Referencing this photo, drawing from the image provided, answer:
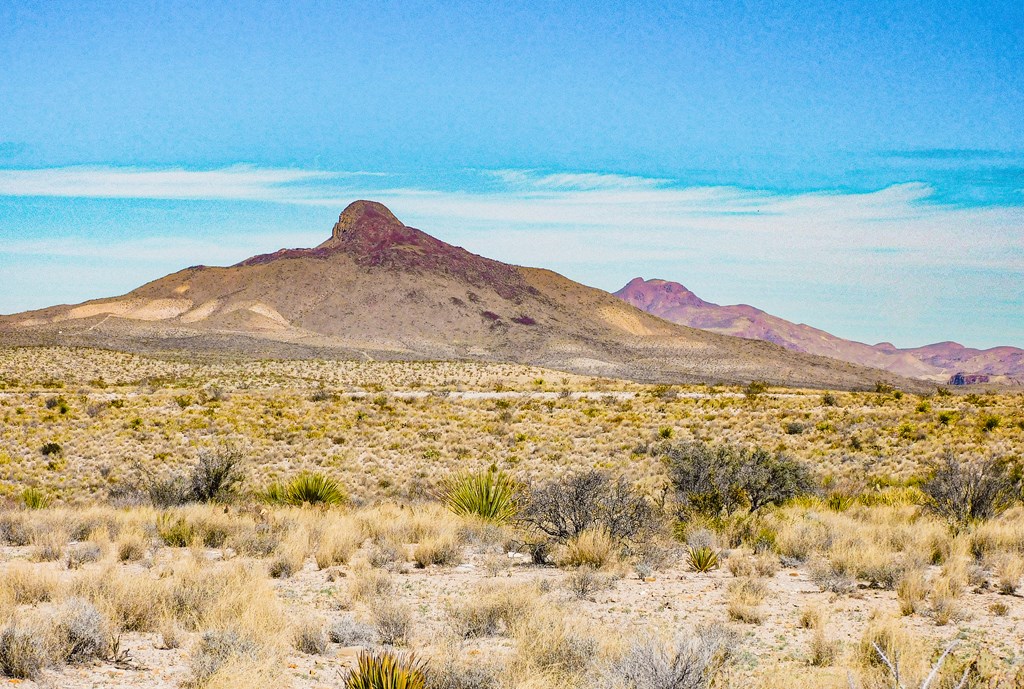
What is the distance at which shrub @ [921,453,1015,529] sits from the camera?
13875mm

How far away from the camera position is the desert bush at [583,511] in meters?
12.5

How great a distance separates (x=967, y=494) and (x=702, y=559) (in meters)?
5.46

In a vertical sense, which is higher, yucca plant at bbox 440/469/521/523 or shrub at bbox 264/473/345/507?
yucca plant at bbox 440/469/521/523

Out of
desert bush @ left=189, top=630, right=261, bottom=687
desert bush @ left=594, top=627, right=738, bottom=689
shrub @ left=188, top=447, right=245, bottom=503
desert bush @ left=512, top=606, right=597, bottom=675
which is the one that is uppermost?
desert bush @ left=594, top=627, right=738, bottom=689

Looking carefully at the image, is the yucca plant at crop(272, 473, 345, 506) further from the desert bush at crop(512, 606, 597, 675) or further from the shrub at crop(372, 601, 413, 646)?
the desert bush at crop(512, 606, 597, 675)

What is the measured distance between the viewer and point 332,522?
14.0 meters

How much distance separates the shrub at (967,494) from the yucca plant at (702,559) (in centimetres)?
455

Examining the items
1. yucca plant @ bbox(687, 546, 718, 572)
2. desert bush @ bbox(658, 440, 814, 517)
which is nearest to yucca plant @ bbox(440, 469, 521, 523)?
desert bush @ bbox(658, 440, 814, 517)

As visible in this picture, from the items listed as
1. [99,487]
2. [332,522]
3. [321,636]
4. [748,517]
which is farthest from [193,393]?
[321,636]

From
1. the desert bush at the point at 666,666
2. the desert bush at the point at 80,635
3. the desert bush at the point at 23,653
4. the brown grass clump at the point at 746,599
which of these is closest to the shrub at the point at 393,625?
the desert bush at the point at 666,666

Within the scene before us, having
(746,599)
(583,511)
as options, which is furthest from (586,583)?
(583,511)

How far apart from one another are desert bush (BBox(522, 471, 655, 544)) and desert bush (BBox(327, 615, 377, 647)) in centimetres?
487

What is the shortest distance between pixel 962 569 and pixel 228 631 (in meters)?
8.16

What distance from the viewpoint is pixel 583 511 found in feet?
41.4
